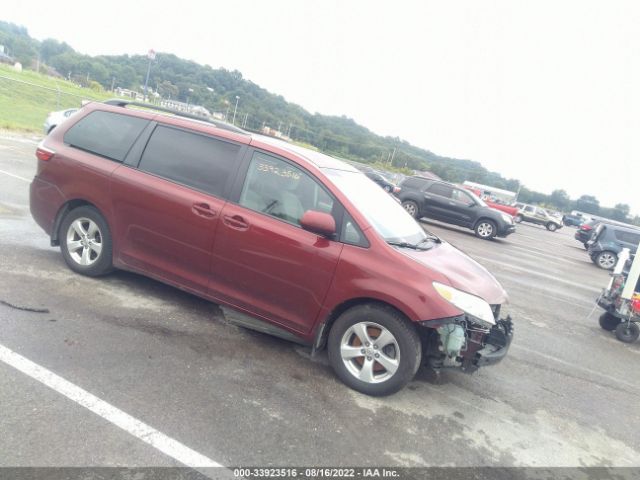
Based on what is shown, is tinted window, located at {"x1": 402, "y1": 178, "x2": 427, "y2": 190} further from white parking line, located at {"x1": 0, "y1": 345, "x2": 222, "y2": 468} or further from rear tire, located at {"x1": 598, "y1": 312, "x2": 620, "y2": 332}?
white parking line, located at {"x1": 0, "y1": 345, "x2": 222, "y2": 468}

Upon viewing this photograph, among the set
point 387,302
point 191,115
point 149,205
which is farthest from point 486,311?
point 191,115

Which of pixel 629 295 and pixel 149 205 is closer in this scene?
pixel 149 205

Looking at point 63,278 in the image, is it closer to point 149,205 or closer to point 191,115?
point 149,205

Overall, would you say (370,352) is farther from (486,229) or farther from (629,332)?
(486,229)

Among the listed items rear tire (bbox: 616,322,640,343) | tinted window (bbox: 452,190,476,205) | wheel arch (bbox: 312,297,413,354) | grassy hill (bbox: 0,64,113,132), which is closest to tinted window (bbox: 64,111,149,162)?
wheel arch (bbox: 312,297,413,354)

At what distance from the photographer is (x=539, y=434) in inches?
151

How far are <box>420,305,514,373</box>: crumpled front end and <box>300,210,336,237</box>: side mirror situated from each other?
102cm

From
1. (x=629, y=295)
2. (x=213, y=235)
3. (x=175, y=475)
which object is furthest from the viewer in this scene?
(x=629, y=295)

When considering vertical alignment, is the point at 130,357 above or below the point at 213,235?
below

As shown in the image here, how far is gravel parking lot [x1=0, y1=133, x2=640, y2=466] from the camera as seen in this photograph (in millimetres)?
2918

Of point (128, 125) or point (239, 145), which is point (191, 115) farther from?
point (239, 145)

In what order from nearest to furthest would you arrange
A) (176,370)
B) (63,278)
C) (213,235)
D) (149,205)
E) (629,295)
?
(176,370) → (213,235) → (149,205) → (63,278) → (629,295)

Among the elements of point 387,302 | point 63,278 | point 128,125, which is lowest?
point 63,278

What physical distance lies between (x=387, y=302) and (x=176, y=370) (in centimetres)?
169
